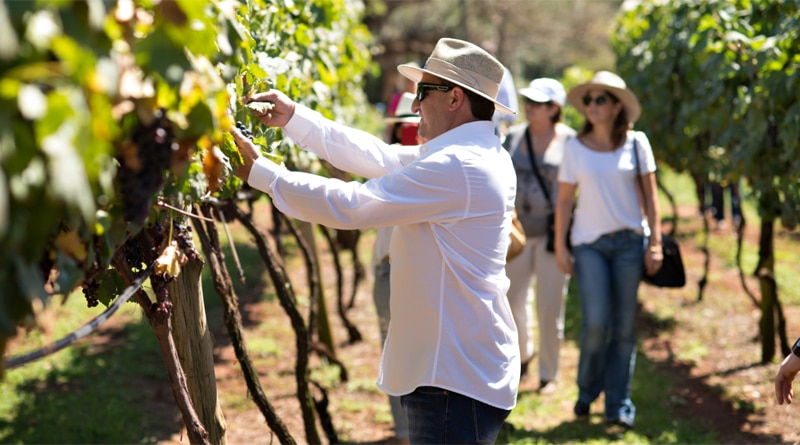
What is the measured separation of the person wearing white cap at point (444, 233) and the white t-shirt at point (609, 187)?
2.52 m

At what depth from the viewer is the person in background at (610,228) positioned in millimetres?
5488

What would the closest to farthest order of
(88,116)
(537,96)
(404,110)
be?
(88,116) → (404,110) → (537,96)

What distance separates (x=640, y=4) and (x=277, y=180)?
26.9ft

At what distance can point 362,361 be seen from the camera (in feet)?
24.1

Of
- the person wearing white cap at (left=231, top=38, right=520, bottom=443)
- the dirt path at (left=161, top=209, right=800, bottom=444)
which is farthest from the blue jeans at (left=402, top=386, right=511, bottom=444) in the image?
the dirt path at (left=161, top=209, right=800, bottom=444)

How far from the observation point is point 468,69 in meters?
3.04

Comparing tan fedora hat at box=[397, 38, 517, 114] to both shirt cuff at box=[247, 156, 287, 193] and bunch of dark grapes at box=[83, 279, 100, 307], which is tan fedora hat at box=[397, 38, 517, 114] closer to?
shirt cuff at box=[247, 156, 287, 193]

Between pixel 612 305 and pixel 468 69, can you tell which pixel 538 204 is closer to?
pixel 612 305

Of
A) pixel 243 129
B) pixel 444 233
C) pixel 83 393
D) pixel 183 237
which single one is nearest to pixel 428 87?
pixel 444 233

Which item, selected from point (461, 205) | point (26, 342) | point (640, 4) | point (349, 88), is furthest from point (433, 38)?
point (461, 205)

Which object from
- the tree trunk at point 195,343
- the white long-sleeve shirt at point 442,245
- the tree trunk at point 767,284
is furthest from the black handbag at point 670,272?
the tree trunk at point 195,343

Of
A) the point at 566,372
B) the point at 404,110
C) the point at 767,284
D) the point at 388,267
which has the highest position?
the point at 404,110

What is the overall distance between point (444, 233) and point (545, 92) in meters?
3.51

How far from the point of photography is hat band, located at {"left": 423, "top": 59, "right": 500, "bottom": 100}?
3.03m
